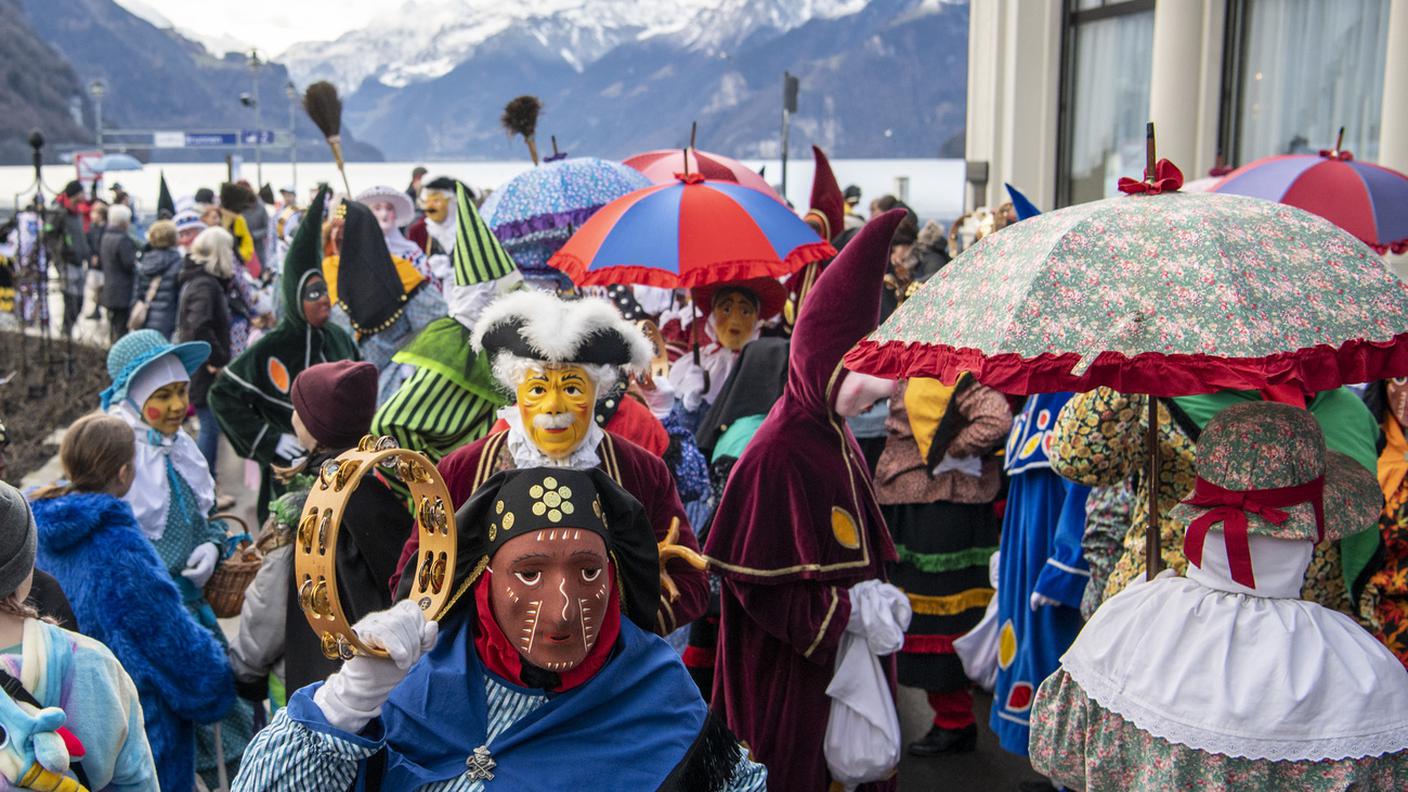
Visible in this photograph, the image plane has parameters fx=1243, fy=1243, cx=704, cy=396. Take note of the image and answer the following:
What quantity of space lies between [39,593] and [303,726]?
138 centimetres

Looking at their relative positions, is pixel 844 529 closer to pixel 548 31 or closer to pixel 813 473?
pixel 813 473

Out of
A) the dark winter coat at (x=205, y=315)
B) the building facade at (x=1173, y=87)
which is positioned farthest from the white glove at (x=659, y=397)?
the building facade at (x=1173, y=87)

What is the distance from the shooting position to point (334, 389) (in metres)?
3.67

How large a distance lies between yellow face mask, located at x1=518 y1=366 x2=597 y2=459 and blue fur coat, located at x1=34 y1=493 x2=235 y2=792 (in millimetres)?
1179

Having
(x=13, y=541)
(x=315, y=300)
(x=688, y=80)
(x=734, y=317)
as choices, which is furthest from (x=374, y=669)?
(x=688, y=80)

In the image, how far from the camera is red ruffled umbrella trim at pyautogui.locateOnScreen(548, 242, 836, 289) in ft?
16.8

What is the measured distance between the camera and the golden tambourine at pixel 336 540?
1945mm

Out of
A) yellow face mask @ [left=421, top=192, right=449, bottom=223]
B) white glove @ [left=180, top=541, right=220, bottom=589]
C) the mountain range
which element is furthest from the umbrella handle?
the mountain range

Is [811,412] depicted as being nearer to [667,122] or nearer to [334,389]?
[334,389]

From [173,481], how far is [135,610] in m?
1.30

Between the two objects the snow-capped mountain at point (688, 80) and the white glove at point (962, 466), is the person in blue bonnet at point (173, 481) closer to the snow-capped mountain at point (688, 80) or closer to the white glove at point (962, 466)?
the white glove at point (962, 466)

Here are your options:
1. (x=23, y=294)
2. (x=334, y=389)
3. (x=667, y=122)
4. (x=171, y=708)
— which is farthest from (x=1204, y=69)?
(x=667, y=122)

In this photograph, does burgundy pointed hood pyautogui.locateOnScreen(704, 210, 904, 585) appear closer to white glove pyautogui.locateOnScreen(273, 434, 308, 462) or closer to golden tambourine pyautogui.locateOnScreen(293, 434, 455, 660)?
golden tambourine pyautogui.locateOnScreen(293, 434, 455, 660)

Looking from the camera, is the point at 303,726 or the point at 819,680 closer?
the point at 303,726
